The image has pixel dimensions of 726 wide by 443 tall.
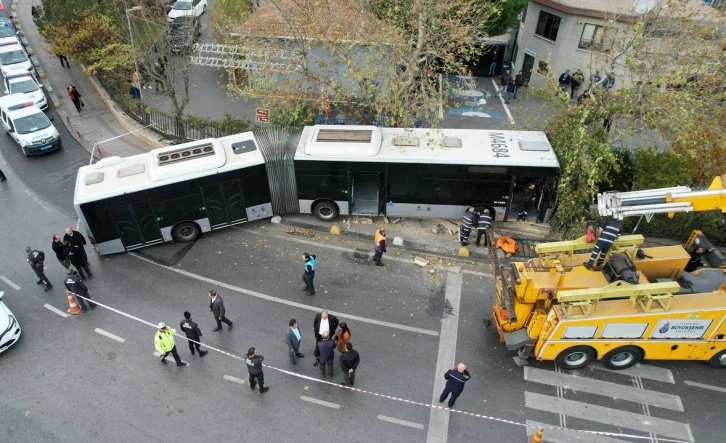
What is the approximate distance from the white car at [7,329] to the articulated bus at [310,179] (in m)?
3.10

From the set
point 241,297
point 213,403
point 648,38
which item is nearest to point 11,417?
point 213,403

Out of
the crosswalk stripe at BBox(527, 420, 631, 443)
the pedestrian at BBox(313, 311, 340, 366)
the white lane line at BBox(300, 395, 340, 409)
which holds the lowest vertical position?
the white lane line at BBox(300, 395, 340, 409)

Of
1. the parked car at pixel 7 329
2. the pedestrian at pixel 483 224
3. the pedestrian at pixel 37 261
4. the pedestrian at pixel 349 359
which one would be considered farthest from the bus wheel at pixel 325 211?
the parked car at pixel 7 329

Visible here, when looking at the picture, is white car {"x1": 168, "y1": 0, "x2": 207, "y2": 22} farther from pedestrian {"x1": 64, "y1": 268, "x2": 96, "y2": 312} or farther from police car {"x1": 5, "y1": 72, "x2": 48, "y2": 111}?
pedestrian {"x1": 64, "y1": 268, "x2": 96, "y2": 312}

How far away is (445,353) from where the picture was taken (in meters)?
12.5

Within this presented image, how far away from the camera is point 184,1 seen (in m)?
30.7

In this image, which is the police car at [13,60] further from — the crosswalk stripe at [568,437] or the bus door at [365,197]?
the crosswalk stripe at [568,437]

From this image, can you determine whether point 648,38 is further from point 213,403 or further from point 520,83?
point 213,403

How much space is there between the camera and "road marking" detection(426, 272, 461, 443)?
10781 millimetres

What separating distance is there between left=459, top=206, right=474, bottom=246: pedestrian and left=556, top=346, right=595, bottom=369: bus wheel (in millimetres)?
5107

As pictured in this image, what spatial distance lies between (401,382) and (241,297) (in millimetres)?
5236

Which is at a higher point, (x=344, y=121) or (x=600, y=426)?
(x=344, y=121)

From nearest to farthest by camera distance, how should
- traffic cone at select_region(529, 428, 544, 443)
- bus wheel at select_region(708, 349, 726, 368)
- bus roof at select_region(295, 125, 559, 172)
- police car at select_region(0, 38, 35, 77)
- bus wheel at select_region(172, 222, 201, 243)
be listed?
traffic cone at select_region(529, 428, 544, 443) → bus wheel at select_region(708, 349, 726, 368) → bus roof at select_region(295, 125, 559, 172) → bus wheel at select_region(172, 222, 201, 243) → police car at select_region(0, 38, 35, 77)

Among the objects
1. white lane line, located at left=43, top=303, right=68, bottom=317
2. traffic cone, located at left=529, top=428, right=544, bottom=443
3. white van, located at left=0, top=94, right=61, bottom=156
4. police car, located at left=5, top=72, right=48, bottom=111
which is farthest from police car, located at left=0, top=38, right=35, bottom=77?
traffic cone, located at left=529, top=428, right=544, bottom=443
